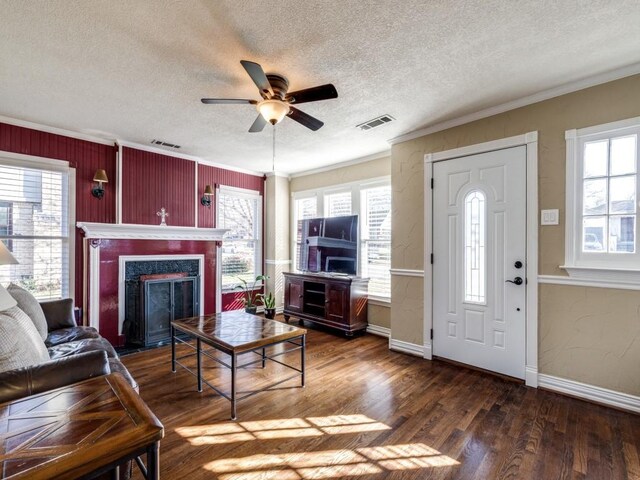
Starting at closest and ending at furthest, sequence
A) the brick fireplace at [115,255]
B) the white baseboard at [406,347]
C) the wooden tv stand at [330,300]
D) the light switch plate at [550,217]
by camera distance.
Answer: the light switch plate at [550,217]
the white baseboard at [406,347]
the brick fireplace at [115,255]
the wooden tv stand at [330,300]

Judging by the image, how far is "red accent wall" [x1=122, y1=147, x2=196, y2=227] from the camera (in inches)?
162

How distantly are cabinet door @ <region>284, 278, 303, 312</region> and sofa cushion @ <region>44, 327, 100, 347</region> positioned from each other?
2683mm

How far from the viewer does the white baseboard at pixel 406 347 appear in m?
3.60

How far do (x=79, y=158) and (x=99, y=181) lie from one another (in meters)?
0.36

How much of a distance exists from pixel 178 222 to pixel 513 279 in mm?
4228

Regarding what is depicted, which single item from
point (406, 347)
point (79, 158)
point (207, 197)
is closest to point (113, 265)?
point (79, 158)

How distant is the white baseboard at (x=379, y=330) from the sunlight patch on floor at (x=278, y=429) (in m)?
2.08

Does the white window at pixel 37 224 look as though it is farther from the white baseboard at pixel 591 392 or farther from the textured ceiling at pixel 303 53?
the white baseboard at pixel 591 392

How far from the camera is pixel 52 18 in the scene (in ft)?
6.14

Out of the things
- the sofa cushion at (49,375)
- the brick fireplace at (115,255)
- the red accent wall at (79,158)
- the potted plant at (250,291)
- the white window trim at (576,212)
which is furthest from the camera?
the potted plant at (250,291)

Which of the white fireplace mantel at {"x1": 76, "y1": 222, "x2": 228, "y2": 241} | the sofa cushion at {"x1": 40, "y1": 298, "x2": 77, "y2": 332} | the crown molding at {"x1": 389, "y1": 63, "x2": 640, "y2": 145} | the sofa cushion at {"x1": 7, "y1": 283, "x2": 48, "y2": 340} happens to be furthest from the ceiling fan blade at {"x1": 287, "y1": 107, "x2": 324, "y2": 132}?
the sofa cushion at {"x1": 40, "y1": 298, "x2": 77, "y2": 332}

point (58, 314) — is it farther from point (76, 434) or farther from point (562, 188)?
point (562, 188)

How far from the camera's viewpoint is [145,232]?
417 cm

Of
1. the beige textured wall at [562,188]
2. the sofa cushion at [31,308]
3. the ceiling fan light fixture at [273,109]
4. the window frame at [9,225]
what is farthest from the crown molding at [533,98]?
the window frame at [9,225]
